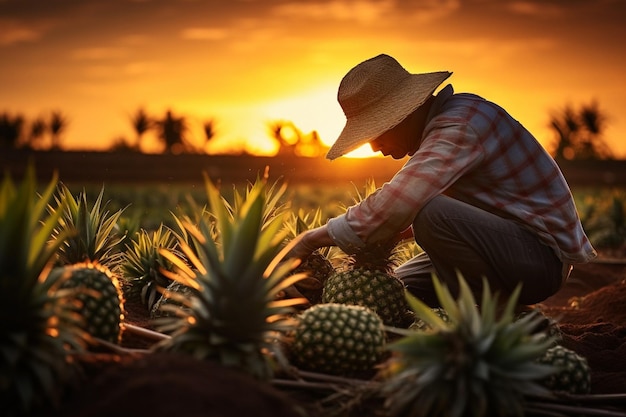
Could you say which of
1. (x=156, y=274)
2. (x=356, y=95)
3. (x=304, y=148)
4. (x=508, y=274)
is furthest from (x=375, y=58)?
(x=304, y=148)

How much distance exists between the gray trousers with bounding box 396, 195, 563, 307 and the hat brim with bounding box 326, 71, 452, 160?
1.78ft

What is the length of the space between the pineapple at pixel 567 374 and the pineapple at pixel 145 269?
2.52m

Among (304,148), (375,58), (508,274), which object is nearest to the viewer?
(508,274)

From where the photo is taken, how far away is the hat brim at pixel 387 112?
189 inches

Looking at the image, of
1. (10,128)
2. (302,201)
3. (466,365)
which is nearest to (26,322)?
(466,365)

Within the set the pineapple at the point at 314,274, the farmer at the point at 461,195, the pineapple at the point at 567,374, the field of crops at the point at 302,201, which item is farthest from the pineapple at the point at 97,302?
the field of crops at the point at 302,201

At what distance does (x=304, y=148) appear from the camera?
49.8 ft

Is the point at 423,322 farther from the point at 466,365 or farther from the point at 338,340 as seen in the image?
the point at 466,365

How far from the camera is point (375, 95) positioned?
512 cm

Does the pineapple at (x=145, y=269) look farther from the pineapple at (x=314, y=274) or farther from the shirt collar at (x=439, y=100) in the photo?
the shirt collar at (x=439, y=100)

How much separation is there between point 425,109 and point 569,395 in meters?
1.90

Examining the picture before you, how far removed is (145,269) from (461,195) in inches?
83.2

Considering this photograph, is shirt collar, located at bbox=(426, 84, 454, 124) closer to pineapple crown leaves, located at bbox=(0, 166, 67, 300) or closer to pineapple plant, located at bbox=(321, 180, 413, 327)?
pineapple plant, located at bbox=(321, 180, 413, 327)

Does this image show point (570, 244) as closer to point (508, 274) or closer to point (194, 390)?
point (508, 274)
